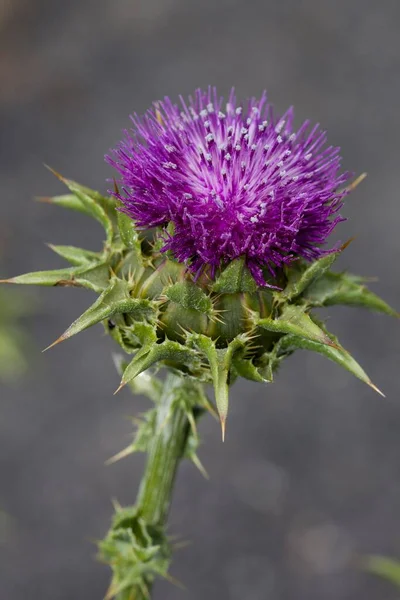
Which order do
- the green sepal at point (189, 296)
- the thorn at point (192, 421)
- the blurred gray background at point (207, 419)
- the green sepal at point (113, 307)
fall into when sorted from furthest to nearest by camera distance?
the blurred gray background at point (207, 419)
the thorn at point (192, 421)
the green sepal at point (189, 296)
the green sepal at point (113, 307)

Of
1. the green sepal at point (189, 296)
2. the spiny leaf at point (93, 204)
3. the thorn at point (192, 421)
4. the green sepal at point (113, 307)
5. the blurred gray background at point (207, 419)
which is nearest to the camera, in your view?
the green sepal at point (113, 307)

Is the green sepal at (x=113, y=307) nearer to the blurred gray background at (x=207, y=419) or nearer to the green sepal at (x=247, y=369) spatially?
the green sepal at (x=247, y=369)

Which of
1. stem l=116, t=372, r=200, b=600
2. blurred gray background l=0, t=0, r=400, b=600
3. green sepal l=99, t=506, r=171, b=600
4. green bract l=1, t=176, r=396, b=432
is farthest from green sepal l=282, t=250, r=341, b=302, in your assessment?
blurred gray background l=0, t=0, r=400, b=600

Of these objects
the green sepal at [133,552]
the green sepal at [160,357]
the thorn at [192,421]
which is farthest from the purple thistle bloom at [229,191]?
the green sepal at [133,552]

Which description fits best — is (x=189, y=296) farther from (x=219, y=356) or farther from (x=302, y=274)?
(x=302, y=274)

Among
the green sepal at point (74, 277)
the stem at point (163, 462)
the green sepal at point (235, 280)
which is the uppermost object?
the green sepal at point (74, 277)

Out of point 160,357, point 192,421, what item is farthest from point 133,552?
point 160,357

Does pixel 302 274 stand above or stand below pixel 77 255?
below

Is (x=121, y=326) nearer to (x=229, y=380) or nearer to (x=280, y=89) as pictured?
(x=229, y=380)
